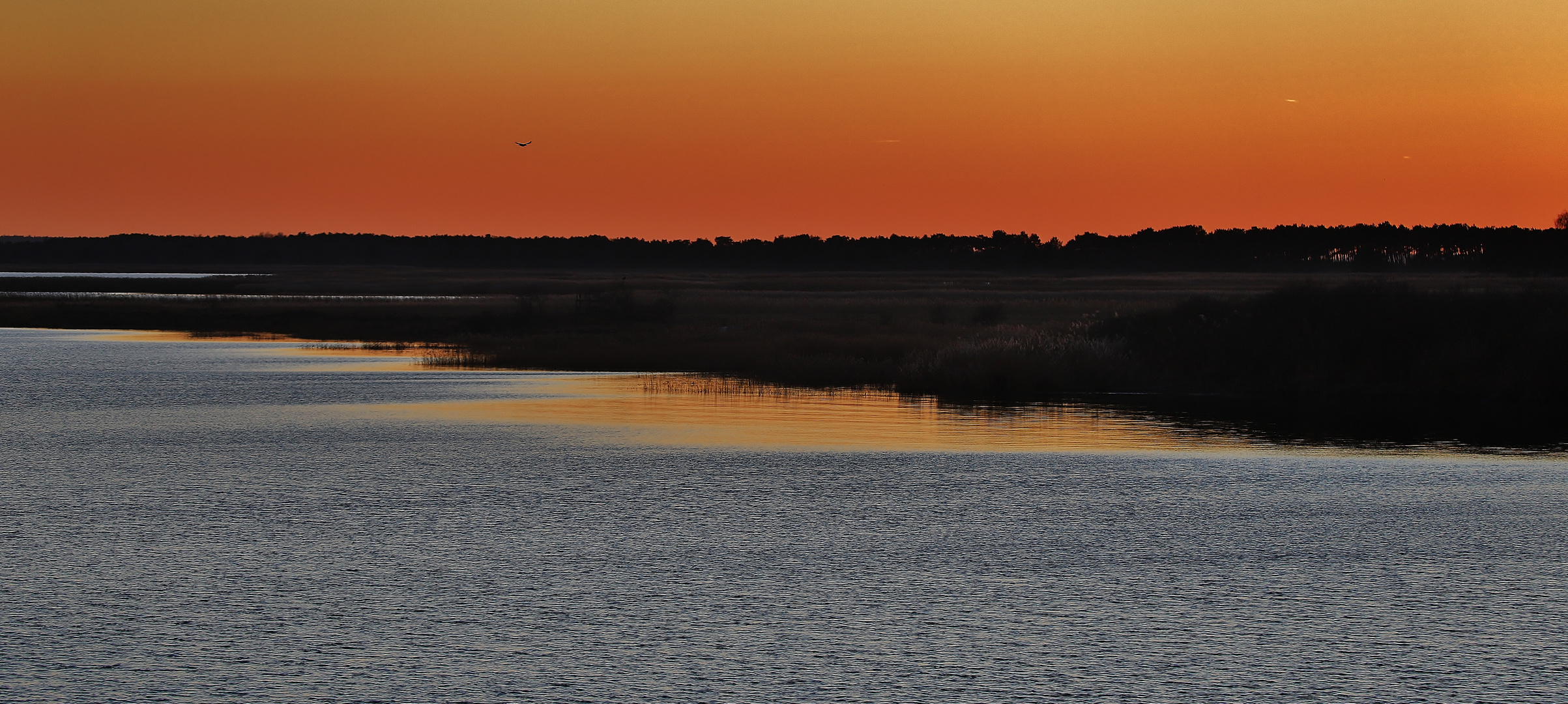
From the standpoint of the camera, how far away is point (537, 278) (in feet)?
468

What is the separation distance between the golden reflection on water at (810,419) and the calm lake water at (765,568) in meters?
0.24

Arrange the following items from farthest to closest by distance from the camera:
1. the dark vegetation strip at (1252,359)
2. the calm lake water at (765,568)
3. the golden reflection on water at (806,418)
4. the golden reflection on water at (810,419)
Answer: the dark vegetation strip at (1252,359) → the golden reflection on water at (810,419) → the golden reflection on water at (806,418) → the calm lake water at (765,568)

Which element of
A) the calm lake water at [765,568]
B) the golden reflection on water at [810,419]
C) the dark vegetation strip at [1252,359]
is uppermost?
the dark vegetation strip at [1252,359]

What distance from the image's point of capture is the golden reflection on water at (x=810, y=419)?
70.9ft

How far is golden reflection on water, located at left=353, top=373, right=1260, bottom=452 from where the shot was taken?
70.9ft

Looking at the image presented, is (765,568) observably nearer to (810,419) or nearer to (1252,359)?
(810,419)

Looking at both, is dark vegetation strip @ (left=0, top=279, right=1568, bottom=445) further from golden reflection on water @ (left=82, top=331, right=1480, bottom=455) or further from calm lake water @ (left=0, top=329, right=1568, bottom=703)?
calm lake water @ (left=0, top=329, right=1568, bottom=703)

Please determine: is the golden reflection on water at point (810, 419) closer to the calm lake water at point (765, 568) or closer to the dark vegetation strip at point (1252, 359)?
the calm lake water at point (765, 568)

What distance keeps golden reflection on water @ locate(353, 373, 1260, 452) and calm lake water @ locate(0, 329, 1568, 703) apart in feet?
0.79

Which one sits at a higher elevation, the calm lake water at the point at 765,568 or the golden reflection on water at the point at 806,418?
the golden reflection on water at the point at 806,418

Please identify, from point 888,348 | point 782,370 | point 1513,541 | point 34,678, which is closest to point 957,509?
point 1513,541

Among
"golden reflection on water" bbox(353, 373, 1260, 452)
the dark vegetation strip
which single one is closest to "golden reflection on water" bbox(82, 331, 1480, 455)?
"golden reflection on water" bbox(353, 373, 1260, 452)

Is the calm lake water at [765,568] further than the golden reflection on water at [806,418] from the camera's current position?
No

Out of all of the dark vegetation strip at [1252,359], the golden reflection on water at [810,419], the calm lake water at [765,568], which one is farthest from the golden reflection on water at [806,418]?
the dark vegetation strip at [1252,359]
